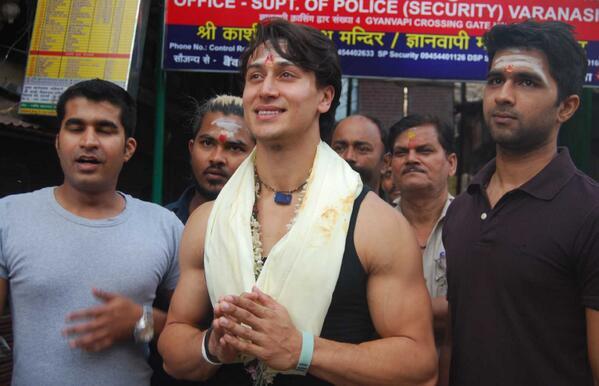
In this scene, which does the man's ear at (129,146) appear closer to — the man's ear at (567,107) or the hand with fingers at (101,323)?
the hand with fingers at (101,323)

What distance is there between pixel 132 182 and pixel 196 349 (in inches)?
174

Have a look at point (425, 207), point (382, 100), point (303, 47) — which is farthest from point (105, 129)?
point (382, 100)

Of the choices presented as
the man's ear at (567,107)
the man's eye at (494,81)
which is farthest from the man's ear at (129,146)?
the man's ear at (567,107)

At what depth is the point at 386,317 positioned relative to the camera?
6.54 feet

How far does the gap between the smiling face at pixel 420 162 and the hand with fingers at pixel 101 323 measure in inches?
76.1

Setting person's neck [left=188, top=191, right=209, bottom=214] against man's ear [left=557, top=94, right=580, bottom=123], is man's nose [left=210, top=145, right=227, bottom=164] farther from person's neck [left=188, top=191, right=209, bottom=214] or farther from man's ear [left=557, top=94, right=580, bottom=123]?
man's ear [left=557, top=94, right=580, bottom=123]

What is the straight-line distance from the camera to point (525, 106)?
2242mm

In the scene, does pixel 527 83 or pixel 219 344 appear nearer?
pixel 219 344

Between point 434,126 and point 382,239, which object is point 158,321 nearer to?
point 382,239

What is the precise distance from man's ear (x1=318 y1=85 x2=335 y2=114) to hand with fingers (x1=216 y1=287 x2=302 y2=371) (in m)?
0.84

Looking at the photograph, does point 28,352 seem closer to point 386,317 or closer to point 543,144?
point 386,317

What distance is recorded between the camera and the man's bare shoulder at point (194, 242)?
2.23 m

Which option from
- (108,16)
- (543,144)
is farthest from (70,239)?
(108,16)

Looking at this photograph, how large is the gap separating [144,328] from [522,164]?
164cm
